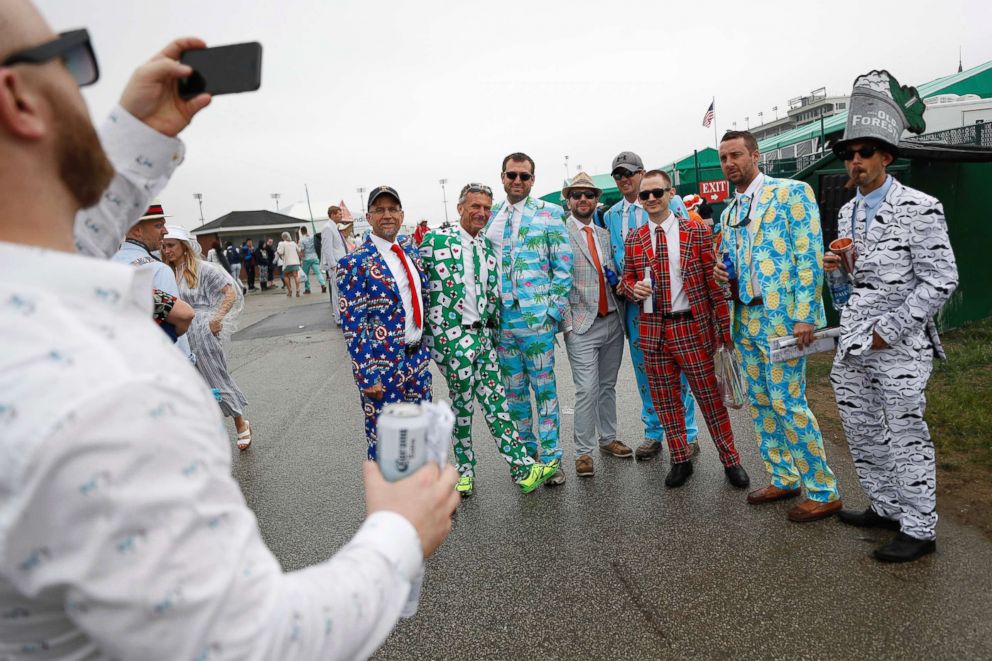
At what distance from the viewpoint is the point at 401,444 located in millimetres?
1018

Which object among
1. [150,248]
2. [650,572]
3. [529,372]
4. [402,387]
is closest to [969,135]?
[529,372]

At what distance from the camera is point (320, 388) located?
727 cm

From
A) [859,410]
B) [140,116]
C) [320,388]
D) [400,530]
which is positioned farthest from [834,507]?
[320,388]

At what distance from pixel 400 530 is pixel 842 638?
7.53 feet

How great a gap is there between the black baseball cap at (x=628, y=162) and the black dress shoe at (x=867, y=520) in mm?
2738

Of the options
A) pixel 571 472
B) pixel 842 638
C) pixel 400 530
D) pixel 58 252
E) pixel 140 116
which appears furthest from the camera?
pixel 571 472

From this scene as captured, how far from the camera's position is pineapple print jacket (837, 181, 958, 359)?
2.80 metres

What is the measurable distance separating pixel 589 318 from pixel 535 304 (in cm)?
49

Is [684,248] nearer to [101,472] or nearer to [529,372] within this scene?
[529,372]

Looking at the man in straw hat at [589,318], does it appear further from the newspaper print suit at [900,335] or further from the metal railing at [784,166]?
the metal railing at [784,166]

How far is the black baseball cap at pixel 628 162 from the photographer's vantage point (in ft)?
15.4

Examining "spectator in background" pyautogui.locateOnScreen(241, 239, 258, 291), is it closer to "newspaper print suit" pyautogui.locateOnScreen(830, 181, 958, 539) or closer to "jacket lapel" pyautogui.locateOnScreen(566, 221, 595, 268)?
"jacket lapel" pyautogui.locateOnScreen(566, 221, 595, 268)

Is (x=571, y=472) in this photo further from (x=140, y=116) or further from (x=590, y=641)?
(x=140, y=116)

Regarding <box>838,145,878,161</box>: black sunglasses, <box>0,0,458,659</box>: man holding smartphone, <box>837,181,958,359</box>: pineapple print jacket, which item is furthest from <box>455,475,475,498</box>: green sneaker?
<box>0,0,458,659</box>: man holding smartphone
